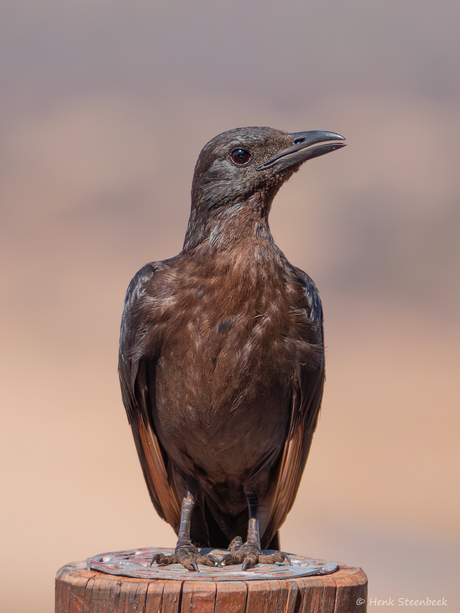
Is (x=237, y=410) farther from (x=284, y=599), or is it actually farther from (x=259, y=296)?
(x=284, y=599)

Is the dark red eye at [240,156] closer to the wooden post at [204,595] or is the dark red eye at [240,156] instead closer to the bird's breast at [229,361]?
the bird's breast at [229,361]

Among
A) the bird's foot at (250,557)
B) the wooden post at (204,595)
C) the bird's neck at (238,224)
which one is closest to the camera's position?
the wooden post at (204,595)

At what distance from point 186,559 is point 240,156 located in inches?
94.6

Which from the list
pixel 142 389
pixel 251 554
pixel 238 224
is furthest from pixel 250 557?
pixel 238 224

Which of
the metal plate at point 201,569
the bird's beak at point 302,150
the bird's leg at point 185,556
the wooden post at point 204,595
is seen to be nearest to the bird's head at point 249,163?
the bird's beak at point 302,150

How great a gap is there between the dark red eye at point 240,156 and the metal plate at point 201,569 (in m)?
2.40

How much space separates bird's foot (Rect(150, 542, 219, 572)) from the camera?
4.05 m

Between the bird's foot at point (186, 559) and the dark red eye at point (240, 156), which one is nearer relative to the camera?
the bird's foot at point (186, 559)

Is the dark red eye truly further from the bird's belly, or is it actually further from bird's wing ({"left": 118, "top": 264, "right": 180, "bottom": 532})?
the bird's belly

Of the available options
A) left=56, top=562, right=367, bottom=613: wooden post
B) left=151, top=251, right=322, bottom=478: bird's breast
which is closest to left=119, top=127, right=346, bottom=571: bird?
left=151, top=251, right=322, bottom=478: bird's breast

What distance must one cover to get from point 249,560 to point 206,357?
1.17 metres

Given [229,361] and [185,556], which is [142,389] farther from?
[185,556]

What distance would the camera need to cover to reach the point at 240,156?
458 centimetres

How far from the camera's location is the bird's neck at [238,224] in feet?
14.8
